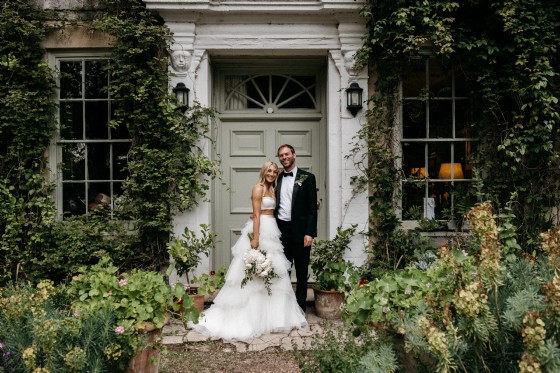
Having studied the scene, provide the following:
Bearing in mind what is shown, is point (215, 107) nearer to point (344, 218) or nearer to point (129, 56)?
point (129, 56)

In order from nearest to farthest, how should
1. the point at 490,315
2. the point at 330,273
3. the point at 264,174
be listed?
the point at 490,315, the point at 264,174, the point at 330,273

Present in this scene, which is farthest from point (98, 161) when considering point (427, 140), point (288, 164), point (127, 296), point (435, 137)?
point (435, 137)

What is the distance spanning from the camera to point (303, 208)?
552cm

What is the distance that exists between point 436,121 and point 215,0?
133 inches

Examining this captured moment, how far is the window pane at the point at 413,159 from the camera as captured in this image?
6570 millimetres

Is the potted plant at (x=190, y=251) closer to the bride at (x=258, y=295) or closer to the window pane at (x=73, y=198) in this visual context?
the bride at (x=258, y=295)

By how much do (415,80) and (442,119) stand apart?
2.16 feet

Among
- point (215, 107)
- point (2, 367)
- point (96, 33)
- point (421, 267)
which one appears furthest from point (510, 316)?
point (96, 33)

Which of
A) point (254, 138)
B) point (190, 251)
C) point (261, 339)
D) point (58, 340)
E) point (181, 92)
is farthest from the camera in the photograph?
point (254, 138)

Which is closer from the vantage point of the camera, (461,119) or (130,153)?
(130,153)

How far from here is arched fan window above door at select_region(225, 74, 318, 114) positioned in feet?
22.6

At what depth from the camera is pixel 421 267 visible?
146 inches

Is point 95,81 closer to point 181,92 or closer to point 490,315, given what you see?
point 181,92

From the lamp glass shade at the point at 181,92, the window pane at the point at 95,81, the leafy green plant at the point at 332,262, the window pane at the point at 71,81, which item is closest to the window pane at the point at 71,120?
the window pane at the point at 71,81
